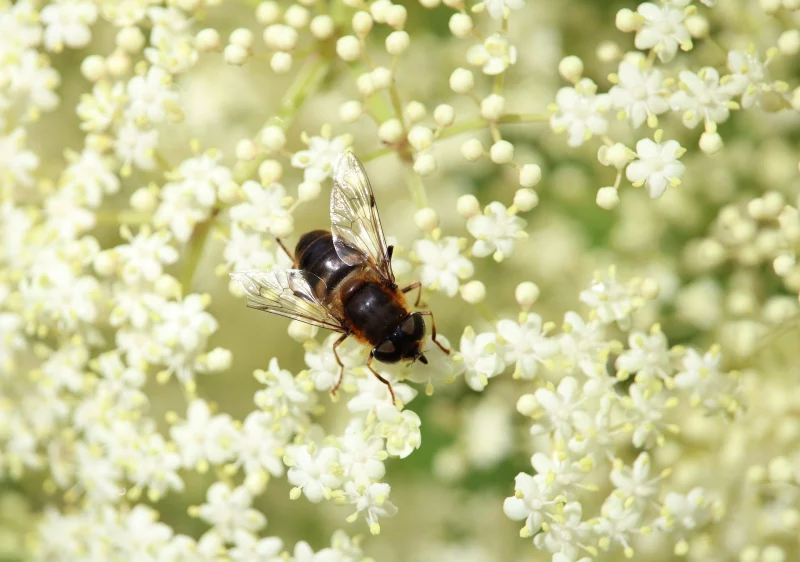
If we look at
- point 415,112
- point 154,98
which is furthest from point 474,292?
point 154,98

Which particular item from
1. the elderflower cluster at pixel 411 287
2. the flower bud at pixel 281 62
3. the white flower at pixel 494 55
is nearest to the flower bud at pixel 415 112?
the elderflower cluster at pixel 411 287

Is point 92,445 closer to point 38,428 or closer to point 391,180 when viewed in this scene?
point 38,428

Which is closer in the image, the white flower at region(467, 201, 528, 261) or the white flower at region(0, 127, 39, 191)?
the white flower at region(467, 201, 528, 261)

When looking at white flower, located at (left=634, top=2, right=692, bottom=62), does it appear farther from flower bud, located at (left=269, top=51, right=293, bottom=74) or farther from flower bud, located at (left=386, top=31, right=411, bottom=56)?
flower bud, located at (left=269, top=51, right=293, bottom=74)

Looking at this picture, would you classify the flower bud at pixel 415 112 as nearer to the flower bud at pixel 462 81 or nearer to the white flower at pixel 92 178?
the flower bud at pixel 462 81

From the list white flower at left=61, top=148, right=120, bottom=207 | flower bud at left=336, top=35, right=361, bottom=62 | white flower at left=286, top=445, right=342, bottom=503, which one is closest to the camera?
white flower at left=286, top=445, right=342, bottom=503

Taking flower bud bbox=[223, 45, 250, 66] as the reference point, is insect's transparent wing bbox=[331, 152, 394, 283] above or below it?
below

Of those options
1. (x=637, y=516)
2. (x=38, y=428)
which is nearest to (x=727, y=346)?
(x=637, y=516)

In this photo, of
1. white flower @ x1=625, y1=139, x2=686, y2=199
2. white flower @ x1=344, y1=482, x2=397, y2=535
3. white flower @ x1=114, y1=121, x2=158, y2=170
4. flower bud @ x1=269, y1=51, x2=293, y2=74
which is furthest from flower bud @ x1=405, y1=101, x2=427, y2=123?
white flower @ x1=344, y1=482, x2=397, y2=535
